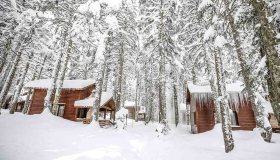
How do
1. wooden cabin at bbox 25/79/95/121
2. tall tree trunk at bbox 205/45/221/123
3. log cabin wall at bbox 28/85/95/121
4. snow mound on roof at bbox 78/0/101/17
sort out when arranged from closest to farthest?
snow mound on roof at bbox 78/0/101/17, tall tree trunk at bbox 205/45/221/123, wooden cabin at bbox 25/79/95/121, log cabin wall at bbox 28/85/95/121

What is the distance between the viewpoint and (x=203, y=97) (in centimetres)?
1955

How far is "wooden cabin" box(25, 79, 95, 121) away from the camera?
22094 millimetres

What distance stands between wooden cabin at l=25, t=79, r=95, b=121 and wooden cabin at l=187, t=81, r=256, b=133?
13.3 metres

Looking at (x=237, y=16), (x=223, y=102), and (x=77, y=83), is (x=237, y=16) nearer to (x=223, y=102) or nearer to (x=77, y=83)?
(x=223, y=102)

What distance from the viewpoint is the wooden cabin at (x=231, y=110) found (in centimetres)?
1848

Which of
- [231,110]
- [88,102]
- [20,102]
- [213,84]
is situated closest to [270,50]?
[213,84]

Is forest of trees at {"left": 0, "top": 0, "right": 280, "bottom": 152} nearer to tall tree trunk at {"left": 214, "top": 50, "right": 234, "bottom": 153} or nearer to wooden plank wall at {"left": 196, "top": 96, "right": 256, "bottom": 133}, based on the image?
tall tree trunk at {"left": 214, "top": 50, "right": 234, "bottom": 153}

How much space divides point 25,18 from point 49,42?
6.31 m

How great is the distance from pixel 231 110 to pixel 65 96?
756 inches

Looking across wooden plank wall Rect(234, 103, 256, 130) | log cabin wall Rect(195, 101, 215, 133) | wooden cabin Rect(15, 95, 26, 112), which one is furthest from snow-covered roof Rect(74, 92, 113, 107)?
wooden cabin Rect(15, 95, 26, 112)

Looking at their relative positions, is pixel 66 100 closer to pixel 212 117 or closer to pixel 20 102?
pixel 212 117

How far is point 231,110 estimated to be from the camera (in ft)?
59.5

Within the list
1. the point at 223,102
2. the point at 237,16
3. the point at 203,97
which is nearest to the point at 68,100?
the point at 203,97

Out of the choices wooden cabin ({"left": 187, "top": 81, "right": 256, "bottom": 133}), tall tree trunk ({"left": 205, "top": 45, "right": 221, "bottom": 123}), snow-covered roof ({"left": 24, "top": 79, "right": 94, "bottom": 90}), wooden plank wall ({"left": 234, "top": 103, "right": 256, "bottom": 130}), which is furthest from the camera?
snow-covered roof ({"left": 24, "top": 79, "right": 94, "bottom": 90})
